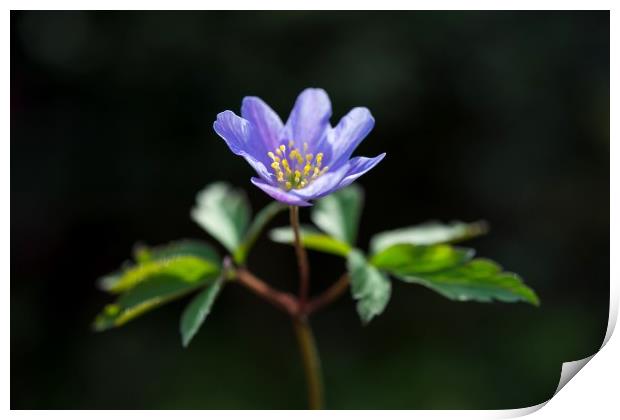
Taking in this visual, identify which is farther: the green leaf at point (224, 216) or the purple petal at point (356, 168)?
the green leaf at point (224, 216)

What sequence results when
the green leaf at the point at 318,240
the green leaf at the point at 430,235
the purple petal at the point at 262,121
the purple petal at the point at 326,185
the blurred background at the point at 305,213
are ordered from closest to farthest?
the purple petal at the point at 326,185
the purple petal at the point at 262,121
the green leaf at the point at 318,240
the green leaf at the point at 430,235
the blurred background at the point at 305,213

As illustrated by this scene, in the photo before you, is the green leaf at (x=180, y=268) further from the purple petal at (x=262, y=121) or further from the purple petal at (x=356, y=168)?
the purple petal at (x=356, y=168)

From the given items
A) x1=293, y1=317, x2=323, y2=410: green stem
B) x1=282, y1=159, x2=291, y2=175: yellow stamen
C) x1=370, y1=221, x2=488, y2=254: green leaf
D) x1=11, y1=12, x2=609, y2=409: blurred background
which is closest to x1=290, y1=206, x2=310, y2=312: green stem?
x1=293, y1=317, x2=323, y2=410: green stem

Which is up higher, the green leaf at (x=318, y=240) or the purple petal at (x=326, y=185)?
Result: the purple petal at (x=326, y=185)

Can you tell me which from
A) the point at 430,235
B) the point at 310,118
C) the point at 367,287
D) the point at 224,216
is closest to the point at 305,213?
the point at 224,216

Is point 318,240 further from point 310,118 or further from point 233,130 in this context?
point 233,130

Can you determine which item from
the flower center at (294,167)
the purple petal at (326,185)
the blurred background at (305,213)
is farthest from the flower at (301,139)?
the blurred background at (305,213)
